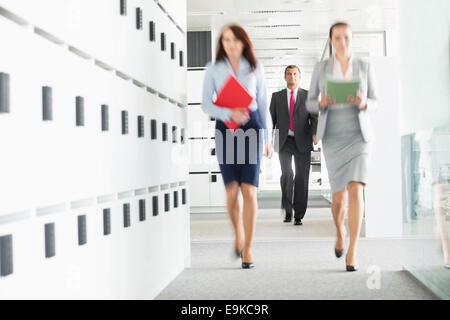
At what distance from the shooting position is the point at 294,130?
5.20 m

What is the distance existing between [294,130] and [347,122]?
1905 mm

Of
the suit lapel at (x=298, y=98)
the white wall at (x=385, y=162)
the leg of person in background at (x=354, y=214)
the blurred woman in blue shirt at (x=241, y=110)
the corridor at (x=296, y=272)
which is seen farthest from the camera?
the suit lapel at (x=298, y=98)

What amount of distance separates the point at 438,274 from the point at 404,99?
112 centimetres

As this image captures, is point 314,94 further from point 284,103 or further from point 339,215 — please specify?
point 284,103

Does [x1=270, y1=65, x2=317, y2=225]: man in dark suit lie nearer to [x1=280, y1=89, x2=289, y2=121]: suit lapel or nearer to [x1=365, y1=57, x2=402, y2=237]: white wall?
[x1=280, y1=89, x2=289, y2=121]: suit lapel

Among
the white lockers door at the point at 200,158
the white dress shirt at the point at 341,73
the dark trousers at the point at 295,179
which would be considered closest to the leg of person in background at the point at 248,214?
the white dress shirt at the point at 341,73

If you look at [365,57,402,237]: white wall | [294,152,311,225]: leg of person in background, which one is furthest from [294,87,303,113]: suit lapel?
[365,57,402,237]: white wall

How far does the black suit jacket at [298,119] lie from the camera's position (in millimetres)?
5035

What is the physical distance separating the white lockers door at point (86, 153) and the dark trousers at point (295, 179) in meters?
2.32

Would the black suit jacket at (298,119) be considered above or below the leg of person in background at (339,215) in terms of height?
above

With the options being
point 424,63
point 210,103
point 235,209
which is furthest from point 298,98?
point 424,63

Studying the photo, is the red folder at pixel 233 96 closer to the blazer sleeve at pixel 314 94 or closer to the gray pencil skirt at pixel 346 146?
the blazer sleeve at pixel 314 94

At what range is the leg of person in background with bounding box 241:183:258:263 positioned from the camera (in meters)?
3.39

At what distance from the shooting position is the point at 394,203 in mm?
4715
